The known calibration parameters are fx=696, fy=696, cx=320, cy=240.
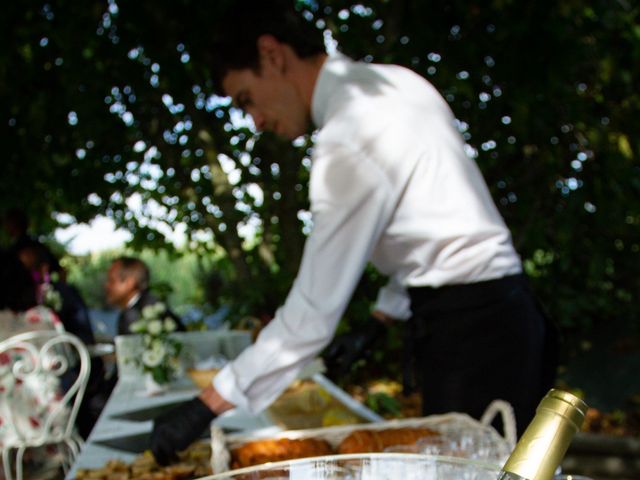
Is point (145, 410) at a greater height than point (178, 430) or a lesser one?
lesser

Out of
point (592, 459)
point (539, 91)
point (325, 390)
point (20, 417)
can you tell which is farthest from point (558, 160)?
point (20, 417)

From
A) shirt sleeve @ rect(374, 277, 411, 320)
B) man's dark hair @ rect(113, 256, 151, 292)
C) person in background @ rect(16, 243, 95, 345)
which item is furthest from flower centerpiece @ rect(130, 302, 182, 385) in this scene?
person in background @ rect(16, 243, 95, 345)

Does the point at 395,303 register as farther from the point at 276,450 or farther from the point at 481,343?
Result: the point at 276,450

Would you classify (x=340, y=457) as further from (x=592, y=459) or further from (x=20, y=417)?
(x=592, y=459)

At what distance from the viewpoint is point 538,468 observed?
15.8 inches

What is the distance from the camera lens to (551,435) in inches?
15.8

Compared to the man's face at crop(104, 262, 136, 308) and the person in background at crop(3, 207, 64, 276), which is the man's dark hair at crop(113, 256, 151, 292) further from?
the person in background at crop(3, 207, 64, 276)

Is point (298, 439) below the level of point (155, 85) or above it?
below

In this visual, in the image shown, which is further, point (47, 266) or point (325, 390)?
point (47, 266)

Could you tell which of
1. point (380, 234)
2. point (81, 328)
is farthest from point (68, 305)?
point (380, 234)

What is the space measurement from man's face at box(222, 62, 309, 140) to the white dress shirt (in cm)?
7

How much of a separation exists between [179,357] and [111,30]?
2.23 metres

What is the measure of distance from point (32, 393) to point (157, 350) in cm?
89

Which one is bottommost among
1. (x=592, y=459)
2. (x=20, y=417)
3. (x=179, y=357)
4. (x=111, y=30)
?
(x=592, y=459)
